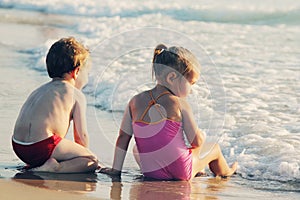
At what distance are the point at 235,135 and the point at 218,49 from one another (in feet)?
18.3

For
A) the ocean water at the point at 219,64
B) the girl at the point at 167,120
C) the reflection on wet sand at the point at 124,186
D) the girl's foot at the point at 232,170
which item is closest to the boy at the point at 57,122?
the reflection on wet sand at the point at 124,186

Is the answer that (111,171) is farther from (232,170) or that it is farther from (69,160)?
(232,170)

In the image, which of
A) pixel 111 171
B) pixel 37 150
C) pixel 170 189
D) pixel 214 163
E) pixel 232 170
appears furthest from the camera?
pixel 232 170

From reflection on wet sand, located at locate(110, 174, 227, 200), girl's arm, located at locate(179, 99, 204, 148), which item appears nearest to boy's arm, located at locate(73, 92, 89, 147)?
reflection on wet sand, located at locate(110, 174, 227, 200)

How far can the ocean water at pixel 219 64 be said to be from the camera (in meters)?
6.16

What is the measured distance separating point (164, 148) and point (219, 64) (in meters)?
5.49

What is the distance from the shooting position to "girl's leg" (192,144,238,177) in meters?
5.21

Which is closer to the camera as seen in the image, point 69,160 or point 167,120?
point 167,120

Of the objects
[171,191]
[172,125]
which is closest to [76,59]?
[172,125]

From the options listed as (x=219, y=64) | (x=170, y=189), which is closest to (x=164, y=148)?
(x=170, y=189)

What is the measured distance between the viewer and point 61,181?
4.91 m

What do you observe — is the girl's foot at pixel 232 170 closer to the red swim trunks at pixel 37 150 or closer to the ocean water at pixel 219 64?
the ocean water at pixel 219 64

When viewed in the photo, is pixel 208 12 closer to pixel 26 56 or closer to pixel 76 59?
pixel 26 56

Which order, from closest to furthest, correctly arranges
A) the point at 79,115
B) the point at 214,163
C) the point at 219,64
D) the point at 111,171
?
the point at 79,115 → the point at 111,171 → the point at 214,163 → the point at 219,64
